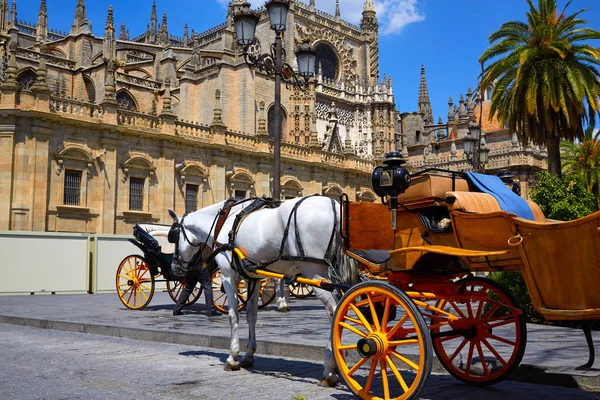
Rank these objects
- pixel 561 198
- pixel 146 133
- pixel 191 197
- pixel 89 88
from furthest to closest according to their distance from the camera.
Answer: pixel 89 88
pixel 191 197
pixel 146 133
pixel 561 198

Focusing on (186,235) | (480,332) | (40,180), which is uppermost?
(40,180)

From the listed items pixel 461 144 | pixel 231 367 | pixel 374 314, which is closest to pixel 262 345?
pixel 231 367

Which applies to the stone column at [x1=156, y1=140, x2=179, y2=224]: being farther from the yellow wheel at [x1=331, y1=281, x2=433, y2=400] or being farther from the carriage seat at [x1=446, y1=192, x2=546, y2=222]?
the carriage seat at [x1=446, y1=192, x2=546, y2=222]

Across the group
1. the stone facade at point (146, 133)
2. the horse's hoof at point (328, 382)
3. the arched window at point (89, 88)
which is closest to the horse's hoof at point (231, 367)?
the horse's hoof at point (328, 382)

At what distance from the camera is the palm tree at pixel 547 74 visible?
17688mm

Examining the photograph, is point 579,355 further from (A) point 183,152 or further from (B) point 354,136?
(B) point 354,136

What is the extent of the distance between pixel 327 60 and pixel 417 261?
174 ft

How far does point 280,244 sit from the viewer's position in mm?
6004

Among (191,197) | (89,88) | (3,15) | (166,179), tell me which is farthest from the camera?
(3,15)

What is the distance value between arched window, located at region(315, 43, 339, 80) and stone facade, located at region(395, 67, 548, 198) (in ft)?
31.9

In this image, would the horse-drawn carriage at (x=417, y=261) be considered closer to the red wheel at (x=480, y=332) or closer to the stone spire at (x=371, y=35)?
the red wheel at (x=480, y=332)

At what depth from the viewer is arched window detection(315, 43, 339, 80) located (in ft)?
180

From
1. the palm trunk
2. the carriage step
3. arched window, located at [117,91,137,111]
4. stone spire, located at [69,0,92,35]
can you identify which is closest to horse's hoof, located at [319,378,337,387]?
the carriage step

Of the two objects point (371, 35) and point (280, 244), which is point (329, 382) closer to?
point (280, 244)
